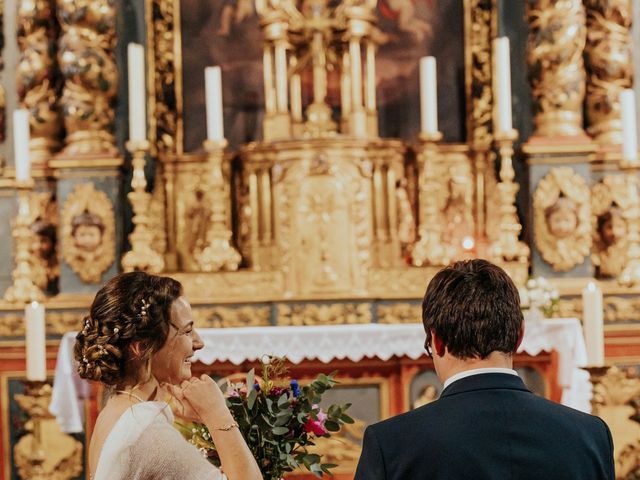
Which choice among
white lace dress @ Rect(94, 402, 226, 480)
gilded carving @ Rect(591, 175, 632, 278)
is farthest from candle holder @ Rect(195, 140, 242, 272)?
white lace dress @ Rect(94, 402, 226, 480)

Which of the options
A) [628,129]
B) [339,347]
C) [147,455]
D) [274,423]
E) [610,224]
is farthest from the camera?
[610,224]

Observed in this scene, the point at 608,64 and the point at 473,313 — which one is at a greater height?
the point at 608,64

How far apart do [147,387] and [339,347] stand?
13.1 feet

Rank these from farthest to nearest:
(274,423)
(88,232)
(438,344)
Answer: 1. (88,232)
2. (274,423)
3. (438,344)

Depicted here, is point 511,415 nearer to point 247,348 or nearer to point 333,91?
point 247,348

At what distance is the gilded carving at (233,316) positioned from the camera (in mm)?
7430

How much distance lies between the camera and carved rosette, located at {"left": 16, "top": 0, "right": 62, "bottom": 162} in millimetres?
8047

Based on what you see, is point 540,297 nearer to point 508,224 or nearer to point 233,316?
point 508,224

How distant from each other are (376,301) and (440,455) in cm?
513

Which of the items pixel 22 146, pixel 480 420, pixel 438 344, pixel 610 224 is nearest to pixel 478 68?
pixel 610 224

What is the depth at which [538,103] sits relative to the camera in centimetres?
789

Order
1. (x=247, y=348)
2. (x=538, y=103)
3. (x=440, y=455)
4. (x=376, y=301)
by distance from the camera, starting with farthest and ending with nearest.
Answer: (x=538, y=103) → (x=376, y=301) → (x=247, y=348) → (x=440, y=455)

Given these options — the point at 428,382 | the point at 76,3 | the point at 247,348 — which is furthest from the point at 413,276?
the point at 76,3

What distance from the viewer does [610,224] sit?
7.86 meters
